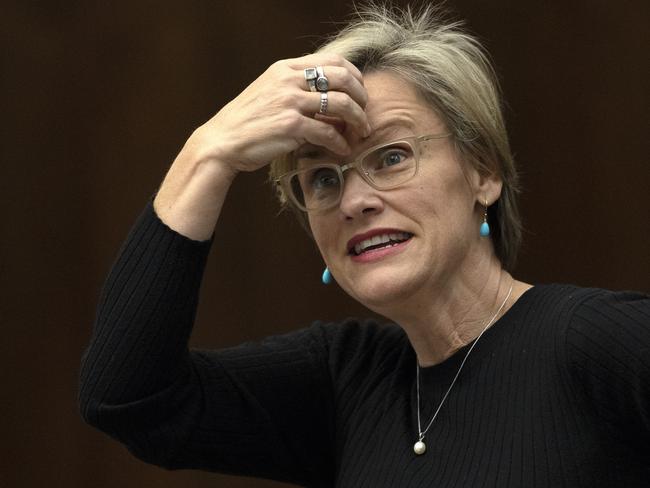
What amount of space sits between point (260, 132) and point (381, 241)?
0.88ft

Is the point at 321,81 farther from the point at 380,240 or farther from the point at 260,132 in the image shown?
the point at 380,240

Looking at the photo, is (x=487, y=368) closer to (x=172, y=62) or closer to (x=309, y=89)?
(x=309, y=89)

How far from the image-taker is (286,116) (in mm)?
1917

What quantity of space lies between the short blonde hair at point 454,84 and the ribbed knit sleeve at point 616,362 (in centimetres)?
39

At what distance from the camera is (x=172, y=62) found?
3.17 m

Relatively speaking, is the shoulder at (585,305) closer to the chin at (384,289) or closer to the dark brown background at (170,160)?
the chin at (384,289)


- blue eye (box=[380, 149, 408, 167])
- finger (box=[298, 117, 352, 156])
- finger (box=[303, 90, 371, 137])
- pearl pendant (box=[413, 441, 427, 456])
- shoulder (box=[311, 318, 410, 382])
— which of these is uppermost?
finger (box=[303, 90, 371, 137])

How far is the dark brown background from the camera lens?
3.01 meters

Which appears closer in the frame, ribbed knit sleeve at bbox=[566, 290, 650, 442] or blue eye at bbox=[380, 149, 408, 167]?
ribbed knit sleeve at bbox=[566, 290, 650, 442]

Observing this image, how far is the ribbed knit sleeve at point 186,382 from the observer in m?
2.01

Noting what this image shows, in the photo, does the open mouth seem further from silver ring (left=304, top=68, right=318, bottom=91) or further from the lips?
silver ring (left=304, top=68, right=318, bottom=91)

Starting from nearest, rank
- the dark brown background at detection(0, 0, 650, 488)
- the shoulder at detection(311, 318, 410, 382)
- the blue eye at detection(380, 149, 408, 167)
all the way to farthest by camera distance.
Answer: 1. the blue eye at detection(380, 149, 408, 167)
2. the shoulder at detection(311, 318, 410, 382)
3. the dark brown background at detection(0, 0, 650, 488)

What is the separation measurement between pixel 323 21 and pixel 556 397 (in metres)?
1.69

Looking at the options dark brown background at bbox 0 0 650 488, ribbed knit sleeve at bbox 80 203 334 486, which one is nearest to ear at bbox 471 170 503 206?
ribbed knit sleeve at bbox 80 203 334 486
